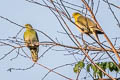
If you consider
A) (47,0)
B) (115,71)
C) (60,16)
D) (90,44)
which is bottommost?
(115,71)

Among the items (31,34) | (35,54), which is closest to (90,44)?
(35,54)

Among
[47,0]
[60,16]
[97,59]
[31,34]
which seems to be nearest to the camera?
[60,16]

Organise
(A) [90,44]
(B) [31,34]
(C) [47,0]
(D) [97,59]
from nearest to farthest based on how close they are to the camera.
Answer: (C) [47,0] < (A) [90,44] < (D) [97,59] < (B) [31,34]

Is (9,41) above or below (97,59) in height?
above

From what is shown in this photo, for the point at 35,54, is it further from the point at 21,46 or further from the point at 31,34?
the point at 21,46

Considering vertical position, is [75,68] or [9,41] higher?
[9,41]

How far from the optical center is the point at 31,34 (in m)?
8.10

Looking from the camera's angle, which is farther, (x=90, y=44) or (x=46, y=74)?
(x=90, y=44)

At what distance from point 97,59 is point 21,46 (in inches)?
35.2

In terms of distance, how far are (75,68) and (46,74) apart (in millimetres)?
496

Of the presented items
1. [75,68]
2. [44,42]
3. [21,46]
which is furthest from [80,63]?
[21,46]

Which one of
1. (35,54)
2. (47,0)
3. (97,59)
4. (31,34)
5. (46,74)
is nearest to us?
(47,0)

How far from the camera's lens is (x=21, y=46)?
363cm

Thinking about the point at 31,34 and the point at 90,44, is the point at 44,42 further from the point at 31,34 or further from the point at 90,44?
the point at 31,34
